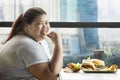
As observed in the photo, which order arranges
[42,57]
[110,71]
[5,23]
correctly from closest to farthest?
1. [42,57]
2. [110,71]
3. [5,23]

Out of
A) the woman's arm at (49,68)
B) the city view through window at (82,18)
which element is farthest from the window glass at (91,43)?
the woman's arm at (49,68)

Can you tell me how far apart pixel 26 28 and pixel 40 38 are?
0.13m

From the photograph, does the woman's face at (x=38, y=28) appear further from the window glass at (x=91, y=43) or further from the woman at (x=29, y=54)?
the window glass at (x=91, y=43)

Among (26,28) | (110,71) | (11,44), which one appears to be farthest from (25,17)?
(110,71)

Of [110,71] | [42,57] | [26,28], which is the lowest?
[110,71]

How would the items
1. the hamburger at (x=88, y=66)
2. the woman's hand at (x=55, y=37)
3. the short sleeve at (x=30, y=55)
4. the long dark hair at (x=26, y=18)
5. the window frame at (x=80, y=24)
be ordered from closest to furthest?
the short sleeve at (x=30, y=55) < the long dark hair at (x=26, y=18) < the woman's hand at (x=55, y=37) < the hamburger at (x=88, y=66) < the window frame at (x=80, y=24)

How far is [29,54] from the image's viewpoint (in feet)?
5.98

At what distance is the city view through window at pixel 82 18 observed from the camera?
9.45ft

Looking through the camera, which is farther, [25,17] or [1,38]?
[1,38]

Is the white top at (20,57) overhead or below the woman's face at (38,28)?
below

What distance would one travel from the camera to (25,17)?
1975 millimetres

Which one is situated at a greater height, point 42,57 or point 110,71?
point 42,57

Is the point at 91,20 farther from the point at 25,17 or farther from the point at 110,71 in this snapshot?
the point at 25,17

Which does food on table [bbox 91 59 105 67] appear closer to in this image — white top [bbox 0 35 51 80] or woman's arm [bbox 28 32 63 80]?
woman's arm [bbox 28 32 63 80]
